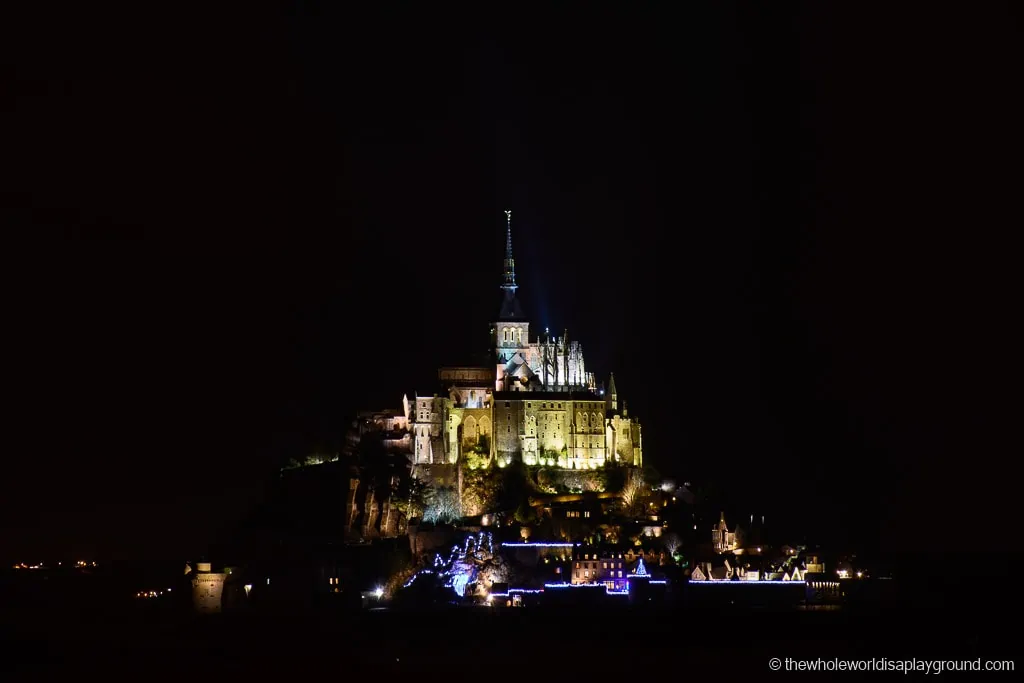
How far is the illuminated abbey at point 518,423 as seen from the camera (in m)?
105

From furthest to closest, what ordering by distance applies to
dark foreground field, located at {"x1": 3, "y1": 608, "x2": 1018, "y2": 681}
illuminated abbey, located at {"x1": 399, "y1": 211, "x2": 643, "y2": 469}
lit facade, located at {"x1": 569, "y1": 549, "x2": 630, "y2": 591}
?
illuminated abbey, located at {"x1": 399, "y1": 211, "x2": 643, "y2": 469} → lit facade, located at {"x1": 569, "y1": 549, "x2": 630, "y2": 591} → dark foreground field, located at {"x1": 3, "y1": 608, "x2": 1018, "y2": 681}

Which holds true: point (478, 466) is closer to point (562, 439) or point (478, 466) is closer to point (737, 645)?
point (562, 439)

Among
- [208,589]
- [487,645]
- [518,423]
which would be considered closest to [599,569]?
[487,645]

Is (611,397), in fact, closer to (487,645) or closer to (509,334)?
(509,334)

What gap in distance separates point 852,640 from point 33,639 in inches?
1944

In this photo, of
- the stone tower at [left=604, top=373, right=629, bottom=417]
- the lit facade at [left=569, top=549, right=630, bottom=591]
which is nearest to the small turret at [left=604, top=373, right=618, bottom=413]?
the stone tower at [left=604, top=373, right=629, bottom=417]

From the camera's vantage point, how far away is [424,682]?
70375 mm

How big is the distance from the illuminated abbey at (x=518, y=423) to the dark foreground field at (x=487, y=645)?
1946cm

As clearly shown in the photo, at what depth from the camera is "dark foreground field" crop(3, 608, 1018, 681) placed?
7512 cm

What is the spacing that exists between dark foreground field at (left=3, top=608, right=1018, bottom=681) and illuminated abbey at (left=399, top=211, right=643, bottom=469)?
19.5 metres

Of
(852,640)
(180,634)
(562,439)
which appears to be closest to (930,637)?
(852,640)

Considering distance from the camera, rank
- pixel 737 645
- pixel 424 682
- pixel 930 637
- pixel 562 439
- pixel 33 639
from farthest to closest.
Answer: pixel 562 439 → pixel 33 639 → pixel 930 637 → pixel 737 645 → pixel 424 682

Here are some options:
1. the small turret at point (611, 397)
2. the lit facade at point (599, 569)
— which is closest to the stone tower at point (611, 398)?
the small turret at point (611, 397)

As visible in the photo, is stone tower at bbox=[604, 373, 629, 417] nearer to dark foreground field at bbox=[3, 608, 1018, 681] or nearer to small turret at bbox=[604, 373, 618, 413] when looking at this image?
small turret at bbox=[604, 373, 618, 413]
